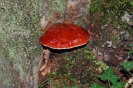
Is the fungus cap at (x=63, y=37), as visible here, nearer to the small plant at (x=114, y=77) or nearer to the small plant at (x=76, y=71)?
the small plant at (x=76, y=71)

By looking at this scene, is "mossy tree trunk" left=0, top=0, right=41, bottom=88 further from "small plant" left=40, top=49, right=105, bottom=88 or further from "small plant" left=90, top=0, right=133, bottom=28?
"small plant" left=90, top=0, right=133, bottom=28

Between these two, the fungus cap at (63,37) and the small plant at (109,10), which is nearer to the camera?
the fungus cap at (63,37)

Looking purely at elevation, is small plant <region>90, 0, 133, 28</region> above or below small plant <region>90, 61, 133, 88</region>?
above

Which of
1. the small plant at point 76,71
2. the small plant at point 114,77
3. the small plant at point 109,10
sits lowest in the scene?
the small plant at point 76,71

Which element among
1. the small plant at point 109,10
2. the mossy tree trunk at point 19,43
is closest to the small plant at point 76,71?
the mossy tree trunk at point 19,43

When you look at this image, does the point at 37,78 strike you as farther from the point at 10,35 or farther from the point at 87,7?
the point at 87,7

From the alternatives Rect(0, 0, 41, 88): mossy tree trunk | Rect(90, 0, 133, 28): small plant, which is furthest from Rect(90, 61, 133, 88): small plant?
Rect(0, 0, 41, 88): mossy tree trunk

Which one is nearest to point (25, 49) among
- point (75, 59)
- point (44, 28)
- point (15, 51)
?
point (15, 51)
